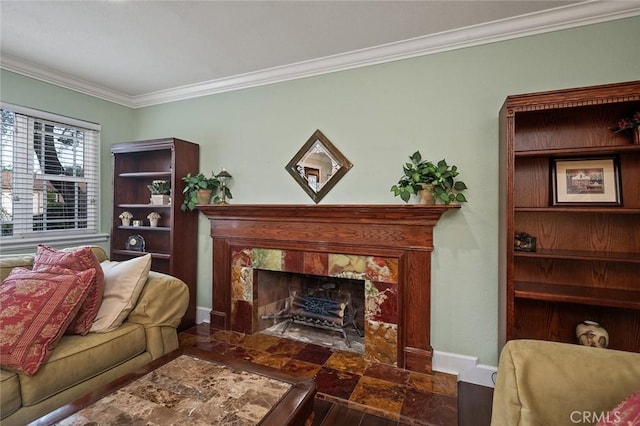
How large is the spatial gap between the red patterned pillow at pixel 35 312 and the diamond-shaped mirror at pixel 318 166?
1622mm

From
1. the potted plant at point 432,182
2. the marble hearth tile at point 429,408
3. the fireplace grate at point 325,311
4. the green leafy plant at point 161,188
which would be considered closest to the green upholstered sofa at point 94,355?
the green leafy plant at point 161,188

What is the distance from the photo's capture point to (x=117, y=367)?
1.71 meters

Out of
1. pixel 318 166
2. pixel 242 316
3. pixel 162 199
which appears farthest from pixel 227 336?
pixel 318 166

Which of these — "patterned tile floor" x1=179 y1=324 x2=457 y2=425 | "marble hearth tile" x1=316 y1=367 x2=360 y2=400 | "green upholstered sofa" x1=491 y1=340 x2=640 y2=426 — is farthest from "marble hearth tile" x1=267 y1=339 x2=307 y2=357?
"green upholstered sofa" x1=491 y1=340 x2=640 y2=426

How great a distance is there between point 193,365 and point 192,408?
34cm

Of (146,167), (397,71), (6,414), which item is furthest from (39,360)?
(397,71)

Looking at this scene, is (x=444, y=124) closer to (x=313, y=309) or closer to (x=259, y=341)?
(x=313, y=309)

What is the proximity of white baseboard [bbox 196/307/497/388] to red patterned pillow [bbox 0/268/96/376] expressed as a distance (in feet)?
7.51

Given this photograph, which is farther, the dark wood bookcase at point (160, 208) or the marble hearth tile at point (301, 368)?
the dark wood bookcase at point (160, 208)

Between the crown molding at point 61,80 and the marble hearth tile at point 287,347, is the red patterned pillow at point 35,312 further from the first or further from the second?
the crown molding at point 61,80

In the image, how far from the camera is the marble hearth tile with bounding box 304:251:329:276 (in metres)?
2.51

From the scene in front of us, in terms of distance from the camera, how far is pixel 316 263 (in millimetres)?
2539

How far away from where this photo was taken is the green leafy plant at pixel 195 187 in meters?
2.87

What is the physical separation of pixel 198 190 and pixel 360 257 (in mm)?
1649
